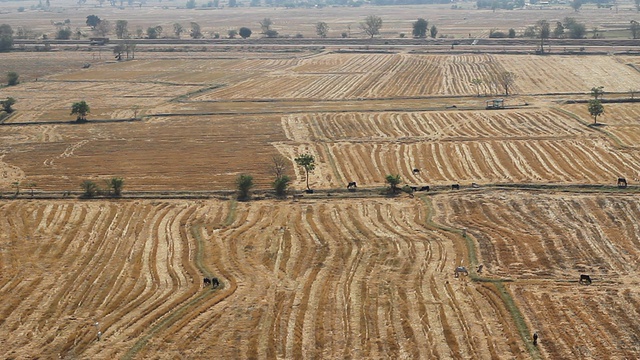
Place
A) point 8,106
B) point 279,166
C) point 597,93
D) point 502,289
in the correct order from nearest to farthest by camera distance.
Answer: point 502,289, point 279,166, point 597,93, point 8,106

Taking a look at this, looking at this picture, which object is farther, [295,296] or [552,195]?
[552,195]

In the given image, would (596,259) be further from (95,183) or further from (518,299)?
(95,183)

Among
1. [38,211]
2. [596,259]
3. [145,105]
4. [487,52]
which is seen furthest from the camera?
[487,52]

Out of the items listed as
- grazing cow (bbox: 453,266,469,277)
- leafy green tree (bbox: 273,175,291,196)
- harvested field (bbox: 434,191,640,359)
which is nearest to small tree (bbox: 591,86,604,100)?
harvested field (bbox: 434,191,640,359)

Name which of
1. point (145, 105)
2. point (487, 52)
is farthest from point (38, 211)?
point (487, 52)

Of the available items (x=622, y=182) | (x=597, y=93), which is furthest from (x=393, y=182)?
(x=597, y=93)

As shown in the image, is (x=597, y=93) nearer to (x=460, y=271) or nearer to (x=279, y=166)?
(x=279, y=166)

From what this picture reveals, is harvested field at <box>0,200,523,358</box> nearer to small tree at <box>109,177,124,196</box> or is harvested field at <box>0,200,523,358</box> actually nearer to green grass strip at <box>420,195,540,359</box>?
green grass strip at <box>420,195,540,359</box>
